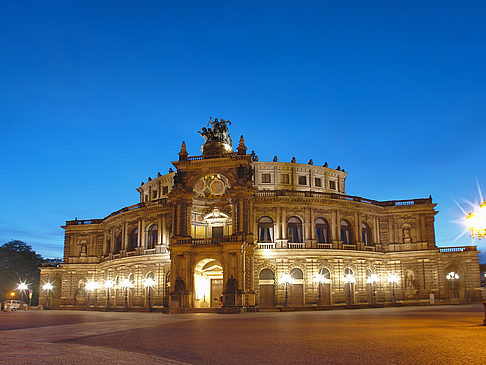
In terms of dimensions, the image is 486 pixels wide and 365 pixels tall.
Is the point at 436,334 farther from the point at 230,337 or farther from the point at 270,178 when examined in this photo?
the point at 270,178

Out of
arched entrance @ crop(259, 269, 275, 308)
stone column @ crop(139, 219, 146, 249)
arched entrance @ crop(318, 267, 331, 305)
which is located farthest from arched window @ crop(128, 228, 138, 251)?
arched entrance @ crop(318, 267, 331, 305)

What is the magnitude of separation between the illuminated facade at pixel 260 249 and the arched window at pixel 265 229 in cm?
12

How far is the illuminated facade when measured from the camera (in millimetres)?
52688

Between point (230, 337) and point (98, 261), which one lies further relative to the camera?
point (98, 261)

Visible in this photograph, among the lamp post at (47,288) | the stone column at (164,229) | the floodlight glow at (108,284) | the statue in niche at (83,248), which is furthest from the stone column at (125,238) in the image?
the lamp post at (47,288)

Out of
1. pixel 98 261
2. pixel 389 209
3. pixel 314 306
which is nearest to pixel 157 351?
pixel 314 306

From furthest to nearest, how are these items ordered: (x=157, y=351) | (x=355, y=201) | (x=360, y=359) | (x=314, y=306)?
(x=355, y=201), (x=314, y=306), (x=157, y=351), (x=360, y=359)

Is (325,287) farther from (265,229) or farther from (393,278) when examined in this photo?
(393,278)

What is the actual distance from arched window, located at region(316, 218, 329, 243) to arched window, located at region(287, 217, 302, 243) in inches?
101

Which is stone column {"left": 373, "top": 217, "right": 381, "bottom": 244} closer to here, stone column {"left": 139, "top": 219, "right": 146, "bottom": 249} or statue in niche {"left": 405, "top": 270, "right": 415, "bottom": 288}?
statue in niche {"left": 405, "top": 270, "right": 415, "bottom": 288}

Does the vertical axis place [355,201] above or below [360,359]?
above

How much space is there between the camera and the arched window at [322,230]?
198 ft

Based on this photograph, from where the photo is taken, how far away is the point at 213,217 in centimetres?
6225

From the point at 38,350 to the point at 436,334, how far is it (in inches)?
586
